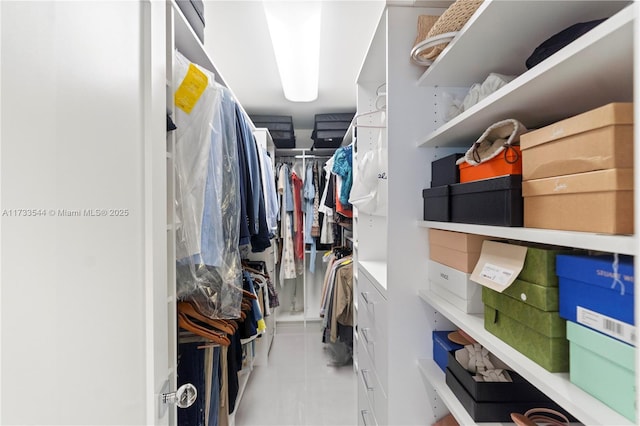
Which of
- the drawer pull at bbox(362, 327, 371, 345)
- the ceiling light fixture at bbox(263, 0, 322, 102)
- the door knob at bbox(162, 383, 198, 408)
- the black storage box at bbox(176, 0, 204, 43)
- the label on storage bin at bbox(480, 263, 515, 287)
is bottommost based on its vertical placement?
the drawer pull at bbox(362, 327, 371, 345)

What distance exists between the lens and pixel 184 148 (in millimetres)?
1015

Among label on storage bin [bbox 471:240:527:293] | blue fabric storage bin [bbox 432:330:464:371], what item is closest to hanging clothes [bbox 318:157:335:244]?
blue fabric storage bin [bbox 432:330:464:371]

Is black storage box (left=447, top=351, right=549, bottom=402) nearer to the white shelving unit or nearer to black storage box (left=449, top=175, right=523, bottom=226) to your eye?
the white shelving unit

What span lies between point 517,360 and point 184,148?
3.66ft

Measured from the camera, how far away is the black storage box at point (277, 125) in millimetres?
3062

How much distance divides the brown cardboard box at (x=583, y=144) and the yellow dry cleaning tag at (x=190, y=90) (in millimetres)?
1002

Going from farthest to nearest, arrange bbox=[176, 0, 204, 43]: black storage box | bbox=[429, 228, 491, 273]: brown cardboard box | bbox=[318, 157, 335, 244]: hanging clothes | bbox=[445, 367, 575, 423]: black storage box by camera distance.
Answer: bbox=[318, 157, 335, 244]: hanging clothes, bbox=[176, 0, 204, 43]: black storage box, bbox=[429, 228, 491, 273]: brown cardboard box, bbox=[445, 367, 575, 423]: black storage box

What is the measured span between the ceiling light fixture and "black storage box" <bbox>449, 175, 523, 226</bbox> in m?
1.14

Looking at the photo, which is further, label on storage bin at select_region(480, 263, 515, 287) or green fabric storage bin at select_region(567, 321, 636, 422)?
label on storage bin at select_region(480, 263, 515, 287)

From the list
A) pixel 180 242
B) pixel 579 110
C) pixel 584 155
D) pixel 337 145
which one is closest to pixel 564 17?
pixel 579 110

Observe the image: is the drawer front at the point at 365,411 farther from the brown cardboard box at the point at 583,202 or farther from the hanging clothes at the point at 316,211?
the hanging clothes at the point at 316,211

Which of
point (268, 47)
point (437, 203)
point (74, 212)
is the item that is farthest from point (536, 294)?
point (268, 47)

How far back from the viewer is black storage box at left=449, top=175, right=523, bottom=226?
0.61m

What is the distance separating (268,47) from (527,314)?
199 cm
